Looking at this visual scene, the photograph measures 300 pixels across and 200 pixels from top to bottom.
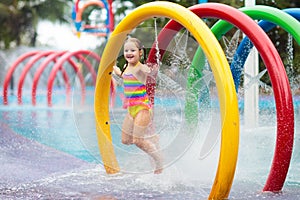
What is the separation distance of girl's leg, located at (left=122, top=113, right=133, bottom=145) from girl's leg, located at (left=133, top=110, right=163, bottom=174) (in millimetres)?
62

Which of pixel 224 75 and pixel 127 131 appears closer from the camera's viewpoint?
pixel 224 75

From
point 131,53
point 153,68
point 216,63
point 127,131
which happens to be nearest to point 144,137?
point 127,131

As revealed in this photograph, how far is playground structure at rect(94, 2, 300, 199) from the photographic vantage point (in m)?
3.43

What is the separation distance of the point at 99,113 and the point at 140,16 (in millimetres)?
996

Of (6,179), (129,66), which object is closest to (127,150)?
(129,66)

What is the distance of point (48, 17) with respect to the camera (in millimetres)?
30203

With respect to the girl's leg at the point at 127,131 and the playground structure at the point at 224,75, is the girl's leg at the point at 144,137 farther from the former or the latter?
the playground structure at the point at 224,75

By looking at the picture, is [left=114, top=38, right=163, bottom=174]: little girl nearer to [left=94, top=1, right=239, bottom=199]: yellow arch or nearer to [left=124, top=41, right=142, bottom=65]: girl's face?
[left=124, top=41, right=142, bottom=65]: girl's face

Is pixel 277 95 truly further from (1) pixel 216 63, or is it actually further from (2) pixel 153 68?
(2) pixel 153 68

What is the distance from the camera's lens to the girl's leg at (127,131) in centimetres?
439

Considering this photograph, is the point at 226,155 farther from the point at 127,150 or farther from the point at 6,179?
the point at 6,179

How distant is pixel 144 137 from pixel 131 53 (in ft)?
2.24

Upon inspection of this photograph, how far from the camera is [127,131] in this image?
4406 millimetres

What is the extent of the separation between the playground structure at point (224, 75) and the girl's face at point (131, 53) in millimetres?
194
